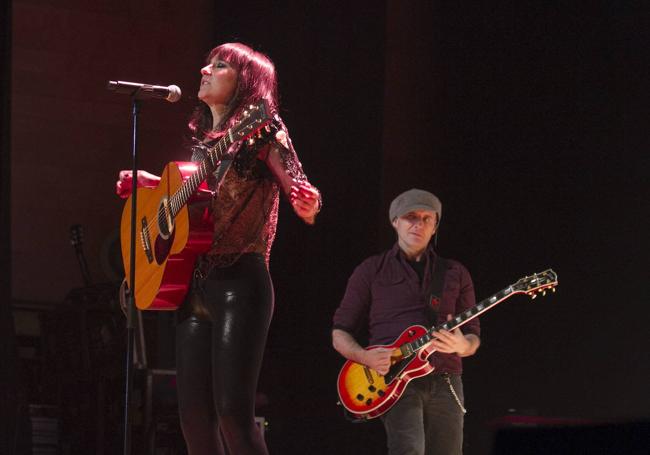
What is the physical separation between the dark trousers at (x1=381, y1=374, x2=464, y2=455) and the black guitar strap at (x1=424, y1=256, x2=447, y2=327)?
0.87 ft

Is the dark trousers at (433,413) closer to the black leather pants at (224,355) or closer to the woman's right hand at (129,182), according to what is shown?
the black leather pants at (224,355)

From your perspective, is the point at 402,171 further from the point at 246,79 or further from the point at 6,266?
the point at 246,79

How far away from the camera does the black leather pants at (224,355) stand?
3084 millimetres

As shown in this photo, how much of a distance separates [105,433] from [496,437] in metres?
4.28

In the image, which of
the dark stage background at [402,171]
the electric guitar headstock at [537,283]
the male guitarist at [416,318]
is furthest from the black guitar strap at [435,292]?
the dark stage background at [402,171]

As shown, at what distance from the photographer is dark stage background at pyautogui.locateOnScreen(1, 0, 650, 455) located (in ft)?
18.8

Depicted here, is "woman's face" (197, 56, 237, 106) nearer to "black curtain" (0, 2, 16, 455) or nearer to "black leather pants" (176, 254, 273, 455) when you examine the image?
"black leather pants" (176, 254, 273, 455)

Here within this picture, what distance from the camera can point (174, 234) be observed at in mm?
3254

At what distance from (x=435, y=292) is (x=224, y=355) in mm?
1676

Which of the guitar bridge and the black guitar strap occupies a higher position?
the guitar bridge

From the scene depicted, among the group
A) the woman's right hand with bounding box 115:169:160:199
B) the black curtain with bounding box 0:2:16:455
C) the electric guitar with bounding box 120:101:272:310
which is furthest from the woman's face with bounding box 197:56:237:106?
the black curtain with bounding box 0:2:16:455

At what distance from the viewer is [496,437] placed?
155cm

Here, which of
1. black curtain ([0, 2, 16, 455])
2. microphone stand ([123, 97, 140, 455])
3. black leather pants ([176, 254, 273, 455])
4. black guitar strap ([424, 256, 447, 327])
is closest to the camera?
black leather pants ([176, 254, 273, 455])

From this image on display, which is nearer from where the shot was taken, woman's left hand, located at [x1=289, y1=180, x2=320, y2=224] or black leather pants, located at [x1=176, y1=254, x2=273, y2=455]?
woman's left hand, located at [x1=289, y1=180, x2=320, y2=224]
